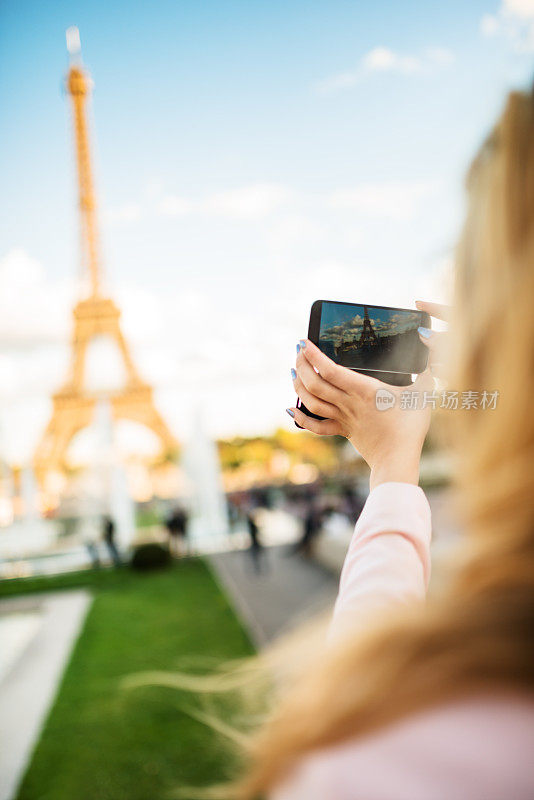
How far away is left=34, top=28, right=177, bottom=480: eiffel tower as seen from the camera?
2452 centimetres

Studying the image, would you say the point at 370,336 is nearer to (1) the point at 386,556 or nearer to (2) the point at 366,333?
(2) the point at 366,333

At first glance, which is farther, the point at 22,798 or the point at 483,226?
the point at 22,798

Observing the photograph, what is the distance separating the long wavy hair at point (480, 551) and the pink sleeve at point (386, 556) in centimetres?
9

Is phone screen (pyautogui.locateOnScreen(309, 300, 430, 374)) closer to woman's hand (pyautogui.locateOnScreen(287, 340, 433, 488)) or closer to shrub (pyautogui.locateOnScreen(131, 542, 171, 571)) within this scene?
woman's hand (pyautogui.locateOnScreen(287, 340, 433, 488))

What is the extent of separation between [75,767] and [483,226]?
4970 millimetres

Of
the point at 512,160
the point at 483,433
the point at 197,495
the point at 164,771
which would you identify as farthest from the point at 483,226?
the point at 197,495

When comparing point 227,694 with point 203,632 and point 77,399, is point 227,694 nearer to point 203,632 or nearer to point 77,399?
point 203,632

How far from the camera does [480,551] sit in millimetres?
536

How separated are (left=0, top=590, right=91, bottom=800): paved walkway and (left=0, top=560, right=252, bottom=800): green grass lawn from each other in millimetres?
121

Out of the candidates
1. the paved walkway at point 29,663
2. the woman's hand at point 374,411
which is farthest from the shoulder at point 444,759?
the paved walkway at point 29,663

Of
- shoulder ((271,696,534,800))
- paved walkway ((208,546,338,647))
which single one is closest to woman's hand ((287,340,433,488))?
shoulder ((271,696,534,800))

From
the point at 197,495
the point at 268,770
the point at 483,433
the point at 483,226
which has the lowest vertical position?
the point at 197,495

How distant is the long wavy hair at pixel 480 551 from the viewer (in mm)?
489

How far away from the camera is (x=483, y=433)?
57cm
